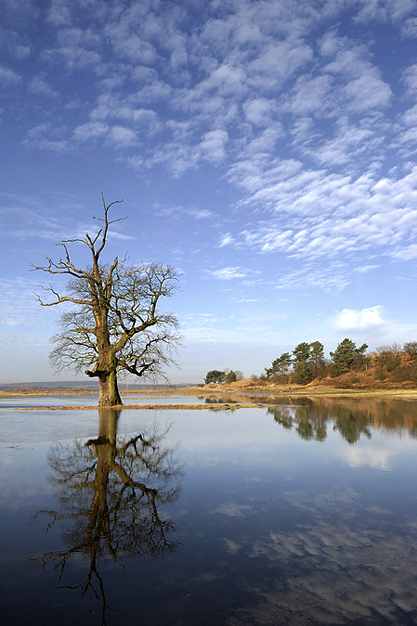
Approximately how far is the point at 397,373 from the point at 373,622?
247 ft

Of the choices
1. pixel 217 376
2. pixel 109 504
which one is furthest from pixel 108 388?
pixel 217 376

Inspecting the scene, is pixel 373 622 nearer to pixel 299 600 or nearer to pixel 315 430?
pixel 299 600

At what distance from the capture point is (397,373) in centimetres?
7044

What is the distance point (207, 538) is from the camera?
191 inches

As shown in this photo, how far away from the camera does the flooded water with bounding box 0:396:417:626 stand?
11.0ft

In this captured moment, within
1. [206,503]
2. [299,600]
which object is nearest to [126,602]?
[299,600]

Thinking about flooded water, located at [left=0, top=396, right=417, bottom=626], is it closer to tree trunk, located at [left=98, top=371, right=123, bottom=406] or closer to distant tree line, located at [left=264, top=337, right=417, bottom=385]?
tree trunk, located at [left=98, top=371, right=123, bottom=406]

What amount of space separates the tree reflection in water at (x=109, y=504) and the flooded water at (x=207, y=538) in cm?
2

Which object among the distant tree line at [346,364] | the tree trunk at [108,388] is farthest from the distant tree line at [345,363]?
the tree trunk at [108,388]

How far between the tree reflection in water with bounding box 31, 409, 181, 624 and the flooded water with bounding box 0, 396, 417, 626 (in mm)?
22

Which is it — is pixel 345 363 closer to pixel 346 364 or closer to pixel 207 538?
pixel 346 364

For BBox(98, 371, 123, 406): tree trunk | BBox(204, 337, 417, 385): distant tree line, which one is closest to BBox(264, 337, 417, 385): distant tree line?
BBox(204, 337, 417, 385): distant tree line

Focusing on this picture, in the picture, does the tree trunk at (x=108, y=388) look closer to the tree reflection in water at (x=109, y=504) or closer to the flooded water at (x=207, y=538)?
the tree reflection in water at (x=109, y=504)

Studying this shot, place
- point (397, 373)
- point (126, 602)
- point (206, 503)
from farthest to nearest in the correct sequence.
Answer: point (397, 373), point (206, 503), point (126, 602)
